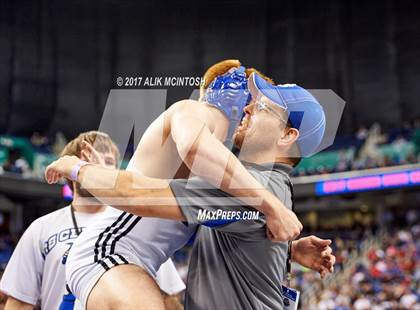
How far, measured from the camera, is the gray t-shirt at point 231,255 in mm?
1538

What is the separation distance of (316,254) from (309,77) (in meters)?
2.53

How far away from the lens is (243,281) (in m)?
1.61

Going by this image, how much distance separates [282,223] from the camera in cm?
149

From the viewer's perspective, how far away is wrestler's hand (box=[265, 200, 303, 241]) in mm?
1484

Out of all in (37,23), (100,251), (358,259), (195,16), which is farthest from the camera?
(358,259)

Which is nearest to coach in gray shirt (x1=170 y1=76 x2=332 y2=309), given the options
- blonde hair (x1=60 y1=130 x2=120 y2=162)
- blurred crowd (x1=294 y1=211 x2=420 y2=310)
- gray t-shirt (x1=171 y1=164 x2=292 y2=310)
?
gray t-shirt (x1=171 y1=164 x2=292 y2=310)

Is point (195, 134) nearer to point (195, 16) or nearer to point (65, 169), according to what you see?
point (65, 169)

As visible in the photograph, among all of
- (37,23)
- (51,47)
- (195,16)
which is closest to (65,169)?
(195,16)

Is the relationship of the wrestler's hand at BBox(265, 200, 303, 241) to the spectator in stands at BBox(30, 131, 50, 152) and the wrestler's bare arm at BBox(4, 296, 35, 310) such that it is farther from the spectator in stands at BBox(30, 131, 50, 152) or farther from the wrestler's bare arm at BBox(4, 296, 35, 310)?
the spectator in stands at BBox(30, 131, 50, 152)

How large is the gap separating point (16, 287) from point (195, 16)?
207 cm

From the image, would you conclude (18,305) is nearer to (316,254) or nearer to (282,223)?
(316,254)

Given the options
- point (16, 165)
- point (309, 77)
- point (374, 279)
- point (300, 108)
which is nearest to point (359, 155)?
point (374, 279)

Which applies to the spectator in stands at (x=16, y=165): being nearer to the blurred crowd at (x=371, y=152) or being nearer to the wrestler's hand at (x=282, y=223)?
the blurred crowd at (x=371, y=152)
